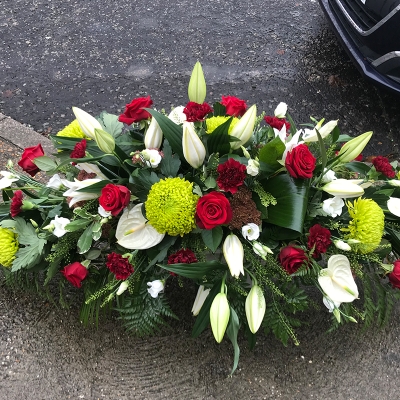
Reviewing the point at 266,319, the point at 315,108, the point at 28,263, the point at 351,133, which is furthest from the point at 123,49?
the point at 266,319

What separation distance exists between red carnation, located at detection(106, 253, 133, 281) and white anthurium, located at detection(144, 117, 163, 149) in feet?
1.38

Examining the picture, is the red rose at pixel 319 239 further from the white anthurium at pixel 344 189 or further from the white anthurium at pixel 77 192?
the white anthurium at pixel 77 192

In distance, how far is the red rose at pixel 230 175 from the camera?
1366 millimetres

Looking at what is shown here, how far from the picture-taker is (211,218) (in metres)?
1.30

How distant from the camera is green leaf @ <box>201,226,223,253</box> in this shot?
143 cm

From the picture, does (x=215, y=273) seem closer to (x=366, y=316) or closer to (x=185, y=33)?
(x=366, y=316)

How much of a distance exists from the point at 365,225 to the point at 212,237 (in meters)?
0.51

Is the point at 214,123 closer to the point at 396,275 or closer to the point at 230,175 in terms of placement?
the point at 230,175

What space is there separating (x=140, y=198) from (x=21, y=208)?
471mm

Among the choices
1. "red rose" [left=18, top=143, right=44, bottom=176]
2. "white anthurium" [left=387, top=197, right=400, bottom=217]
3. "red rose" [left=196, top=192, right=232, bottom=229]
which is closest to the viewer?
"red rose" [left=196, top=192, right=232, bottom=229]

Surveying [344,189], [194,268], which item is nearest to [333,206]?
[344,189]

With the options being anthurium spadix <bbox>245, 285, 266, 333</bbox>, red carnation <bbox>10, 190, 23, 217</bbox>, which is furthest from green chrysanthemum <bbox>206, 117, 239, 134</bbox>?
red carnation <bbox>10, 190, 23, 217</bbox>

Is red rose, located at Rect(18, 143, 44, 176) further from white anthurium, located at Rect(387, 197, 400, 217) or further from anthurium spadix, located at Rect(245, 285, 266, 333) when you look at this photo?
white anthurium, located at Rect(387, 197, 400, 217)

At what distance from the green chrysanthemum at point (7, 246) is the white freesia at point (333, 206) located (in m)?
1.14
